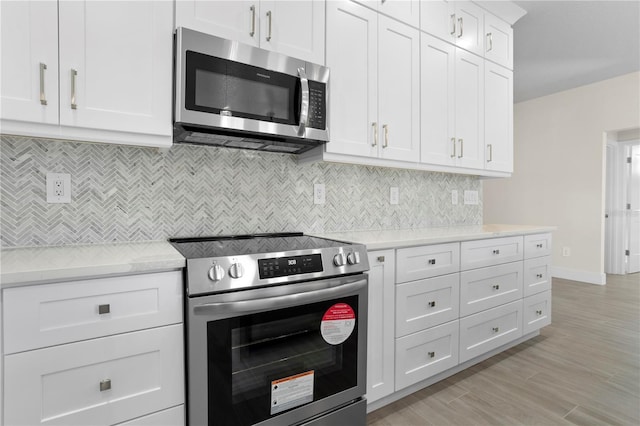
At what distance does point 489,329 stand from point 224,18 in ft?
Result: 8.11

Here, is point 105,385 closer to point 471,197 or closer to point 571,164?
point 471,197

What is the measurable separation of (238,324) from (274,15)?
145 cm

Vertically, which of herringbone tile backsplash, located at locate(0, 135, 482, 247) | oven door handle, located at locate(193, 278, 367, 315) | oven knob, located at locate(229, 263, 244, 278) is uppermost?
herringbone tile backsplash, located at locate(0, 135, 482, 247)

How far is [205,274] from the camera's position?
4.05 ft

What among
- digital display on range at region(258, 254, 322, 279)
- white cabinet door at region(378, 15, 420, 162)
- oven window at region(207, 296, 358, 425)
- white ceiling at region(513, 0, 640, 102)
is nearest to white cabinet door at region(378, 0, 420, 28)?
white cabinet door at region(378, 15, 420, 162)

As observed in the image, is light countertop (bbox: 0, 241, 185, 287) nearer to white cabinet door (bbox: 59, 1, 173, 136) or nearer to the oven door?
the oven door

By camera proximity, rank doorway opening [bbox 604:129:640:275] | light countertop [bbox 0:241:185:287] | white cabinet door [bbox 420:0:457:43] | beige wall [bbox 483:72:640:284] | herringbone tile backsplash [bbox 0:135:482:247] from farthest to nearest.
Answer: doorway opening [bbox 604:129:640:275]
beige wall [bbox 483:72:640:284]
white cabinet door [bbox 420:0:457:43]
herringbone tile backsplash [bbox 0:135:482:247]
light countertop [bbox 0:241:185:287]

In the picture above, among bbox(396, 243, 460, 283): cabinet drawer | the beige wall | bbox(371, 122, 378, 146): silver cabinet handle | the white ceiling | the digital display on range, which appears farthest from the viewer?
the beige wall

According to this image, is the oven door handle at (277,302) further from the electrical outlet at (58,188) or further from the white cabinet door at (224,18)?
the white cabinet door at (224,18)

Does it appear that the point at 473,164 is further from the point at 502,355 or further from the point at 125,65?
the point at 125,65

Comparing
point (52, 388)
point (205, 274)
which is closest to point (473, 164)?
point (205, 274)

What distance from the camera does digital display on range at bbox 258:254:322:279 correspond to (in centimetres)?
135

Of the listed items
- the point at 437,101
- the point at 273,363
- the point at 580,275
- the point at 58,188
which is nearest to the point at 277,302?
the point at 273,363

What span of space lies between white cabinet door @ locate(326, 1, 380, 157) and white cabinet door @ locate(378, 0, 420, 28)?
0.10 meters
